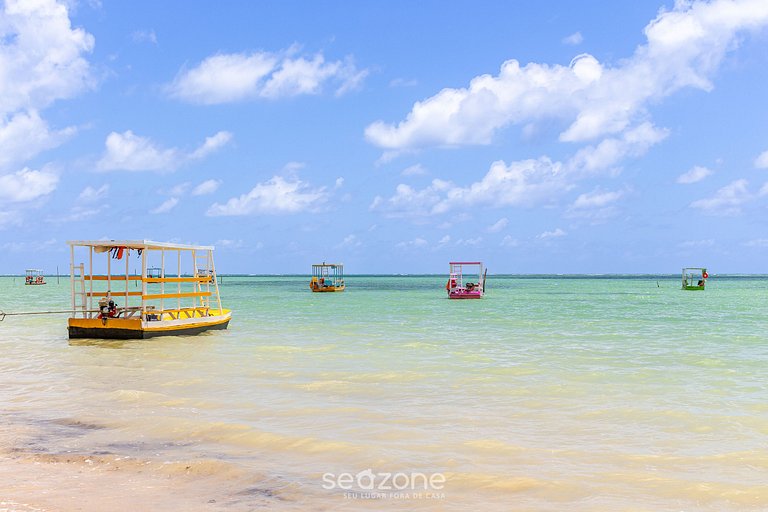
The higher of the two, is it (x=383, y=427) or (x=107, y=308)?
(x=107, y=308)

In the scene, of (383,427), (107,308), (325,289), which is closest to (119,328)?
(107,308)

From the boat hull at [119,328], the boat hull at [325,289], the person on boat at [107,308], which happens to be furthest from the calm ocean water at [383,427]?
the boat hull at [325,289]

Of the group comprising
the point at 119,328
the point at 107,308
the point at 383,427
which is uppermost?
the point at 107,308

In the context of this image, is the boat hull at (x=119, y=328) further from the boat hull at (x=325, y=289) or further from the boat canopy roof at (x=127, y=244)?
the boat hull at (x=325, y=289)

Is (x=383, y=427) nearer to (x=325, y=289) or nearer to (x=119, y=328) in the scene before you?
(x=119, y=328)

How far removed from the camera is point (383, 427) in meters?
9.30

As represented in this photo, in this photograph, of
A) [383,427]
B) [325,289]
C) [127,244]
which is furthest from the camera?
[325,289]

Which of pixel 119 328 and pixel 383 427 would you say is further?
pixel 119 328

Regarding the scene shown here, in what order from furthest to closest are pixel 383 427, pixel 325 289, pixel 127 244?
pixel 325 289
pixel 127 244
pixel 383 427

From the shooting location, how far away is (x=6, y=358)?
666 inches

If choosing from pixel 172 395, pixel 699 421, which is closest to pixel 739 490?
pixel 699 421

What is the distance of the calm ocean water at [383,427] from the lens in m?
6.43

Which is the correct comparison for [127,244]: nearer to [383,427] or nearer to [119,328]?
[119,328]

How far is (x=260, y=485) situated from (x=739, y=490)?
197 inches
